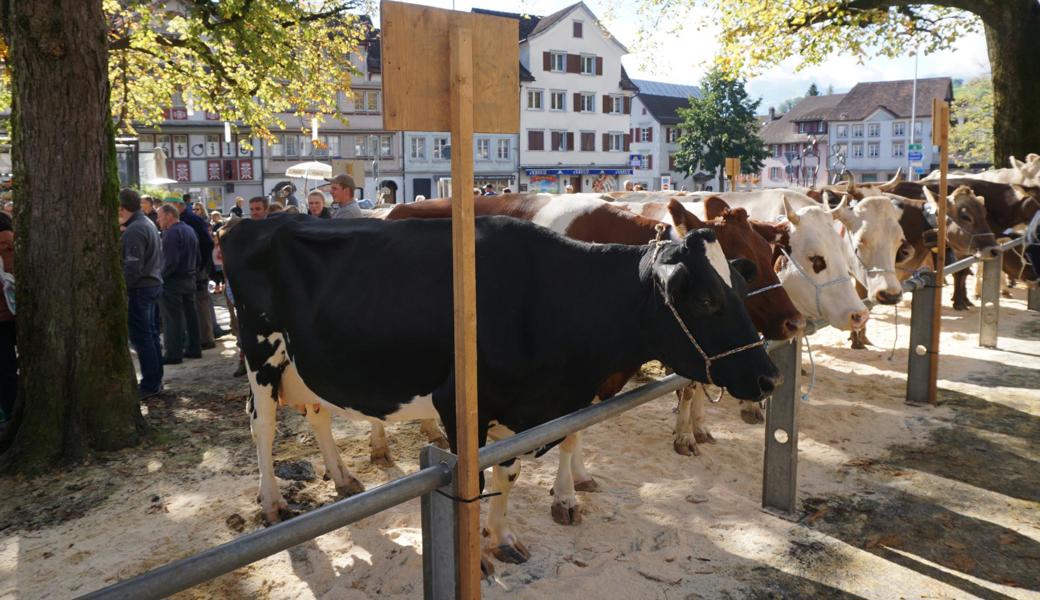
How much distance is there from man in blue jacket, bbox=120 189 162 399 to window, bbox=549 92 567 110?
4928 centimetres

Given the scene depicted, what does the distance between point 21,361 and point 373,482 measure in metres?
3.10

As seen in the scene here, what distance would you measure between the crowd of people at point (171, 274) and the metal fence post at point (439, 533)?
3.08 m

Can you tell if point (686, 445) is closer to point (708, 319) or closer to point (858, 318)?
point (858, 318)

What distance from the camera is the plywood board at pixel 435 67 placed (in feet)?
8.30

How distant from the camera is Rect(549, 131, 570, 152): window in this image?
5578cm

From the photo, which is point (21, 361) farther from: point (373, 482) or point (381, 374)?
point (381, 374)

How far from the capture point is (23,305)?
20.4 ft

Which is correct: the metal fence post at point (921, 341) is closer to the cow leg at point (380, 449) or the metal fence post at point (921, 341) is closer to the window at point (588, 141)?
the cow leg at point (380, 449)

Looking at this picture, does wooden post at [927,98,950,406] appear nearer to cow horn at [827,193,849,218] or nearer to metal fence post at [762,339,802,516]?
cow horn at [827,193,849,218]

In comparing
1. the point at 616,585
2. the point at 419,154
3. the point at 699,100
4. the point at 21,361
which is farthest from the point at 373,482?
the point at 699,100

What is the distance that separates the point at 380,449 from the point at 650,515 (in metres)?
2.18

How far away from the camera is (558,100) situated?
184 feet

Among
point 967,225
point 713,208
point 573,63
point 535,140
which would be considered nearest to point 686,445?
point 713,208

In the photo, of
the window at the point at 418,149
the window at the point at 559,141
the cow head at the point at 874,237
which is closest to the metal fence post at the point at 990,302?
the cow head at the point at 874,237
